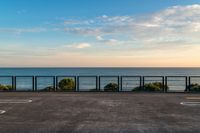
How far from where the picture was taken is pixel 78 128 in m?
10.0

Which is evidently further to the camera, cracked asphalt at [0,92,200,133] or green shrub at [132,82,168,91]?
green shrub at [132,82,168,91]

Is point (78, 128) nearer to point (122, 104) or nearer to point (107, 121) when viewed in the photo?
point (107, 121)

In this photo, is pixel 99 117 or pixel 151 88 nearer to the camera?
pixel 99 117

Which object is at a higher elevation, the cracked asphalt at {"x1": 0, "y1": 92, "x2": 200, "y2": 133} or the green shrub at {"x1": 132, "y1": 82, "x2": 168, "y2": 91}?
the green shrub at {"x1": 132, "y1": 82, "x2": 168, "y2": 91}

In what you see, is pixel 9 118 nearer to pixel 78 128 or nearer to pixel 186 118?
pixel 78 128

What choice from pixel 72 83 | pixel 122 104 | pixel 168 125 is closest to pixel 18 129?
pixel 168 125

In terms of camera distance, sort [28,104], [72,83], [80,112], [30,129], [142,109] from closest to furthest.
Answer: [30,129], [80,112], [142,109], [28,104], [72,83]

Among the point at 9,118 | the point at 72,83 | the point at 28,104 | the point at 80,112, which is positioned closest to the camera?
the point at 9,118

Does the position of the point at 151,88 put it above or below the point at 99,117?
above

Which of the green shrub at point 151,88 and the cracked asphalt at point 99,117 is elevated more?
the green shrub at point 151,88

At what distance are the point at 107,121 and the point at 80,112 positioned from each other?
2.22 m

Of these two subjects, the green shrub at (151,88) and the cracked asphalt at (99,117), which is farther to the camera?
the green shrub at (151,88)

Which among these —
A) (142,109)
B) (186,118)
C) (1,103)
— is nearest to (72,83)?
(1,103)

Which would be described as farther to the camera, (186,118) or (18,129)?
(186,118)
